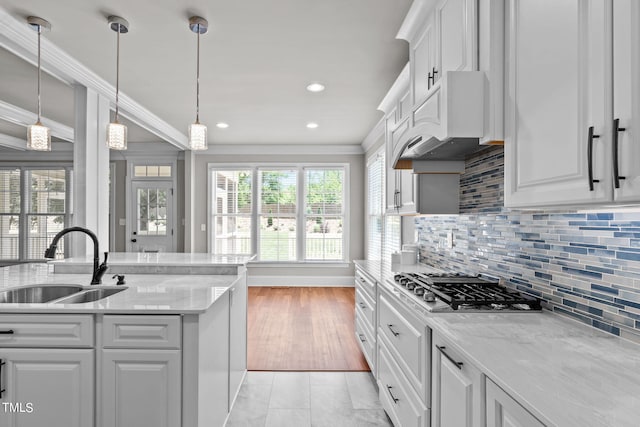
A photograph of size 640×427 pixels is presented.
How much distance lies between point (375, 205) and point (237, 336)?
3.67 metres

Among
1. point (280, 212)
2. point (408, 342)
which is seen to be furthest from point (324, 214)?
point (408, 342)

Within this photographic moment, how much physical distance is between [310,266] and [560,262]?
5232mm

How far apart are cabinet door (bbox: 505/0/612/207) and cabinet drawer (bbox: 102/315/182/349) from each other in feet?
5.08

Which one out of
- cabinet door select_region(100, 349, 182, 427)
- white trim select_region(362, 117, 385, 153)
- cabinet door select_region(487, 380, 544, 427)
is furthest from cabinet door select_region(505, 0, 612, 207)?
white trim select_region(362, 117, 385, 153)

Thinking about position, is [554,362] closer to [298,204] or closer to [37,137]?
[37,137]

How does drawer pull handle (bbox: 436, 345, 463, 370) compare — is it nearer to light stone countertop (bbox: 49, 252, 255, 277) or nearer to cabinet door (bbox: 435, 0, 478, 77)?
cabinet door (bbox: 435, 0, 478, 77)

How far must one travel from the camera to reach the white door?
6.57 meters

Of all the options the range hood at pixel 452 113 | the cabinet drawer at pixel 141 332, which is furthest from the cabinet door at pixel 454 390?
the cabinet drawer at pixel 141 332

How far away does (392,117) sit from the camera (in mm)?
3076

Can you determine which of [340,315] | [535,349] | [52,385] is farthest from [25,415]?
[340,315]

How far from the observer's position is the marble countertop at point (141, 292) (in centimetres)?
163

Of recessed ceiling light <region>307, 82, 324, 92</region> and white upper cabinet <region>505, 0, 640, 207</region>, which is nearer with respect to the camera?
white upper cabinet <region>505, 0, 640, 207</region>

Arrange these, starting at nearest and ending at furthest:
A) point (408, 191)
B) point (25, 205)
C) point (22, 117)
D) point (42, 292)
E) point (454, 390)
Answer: point (454, 390)
point (42, 292)
point (408, 191)
point (22, 117)
point (25, 205)

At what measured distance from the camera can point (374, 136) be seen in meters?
5.46
